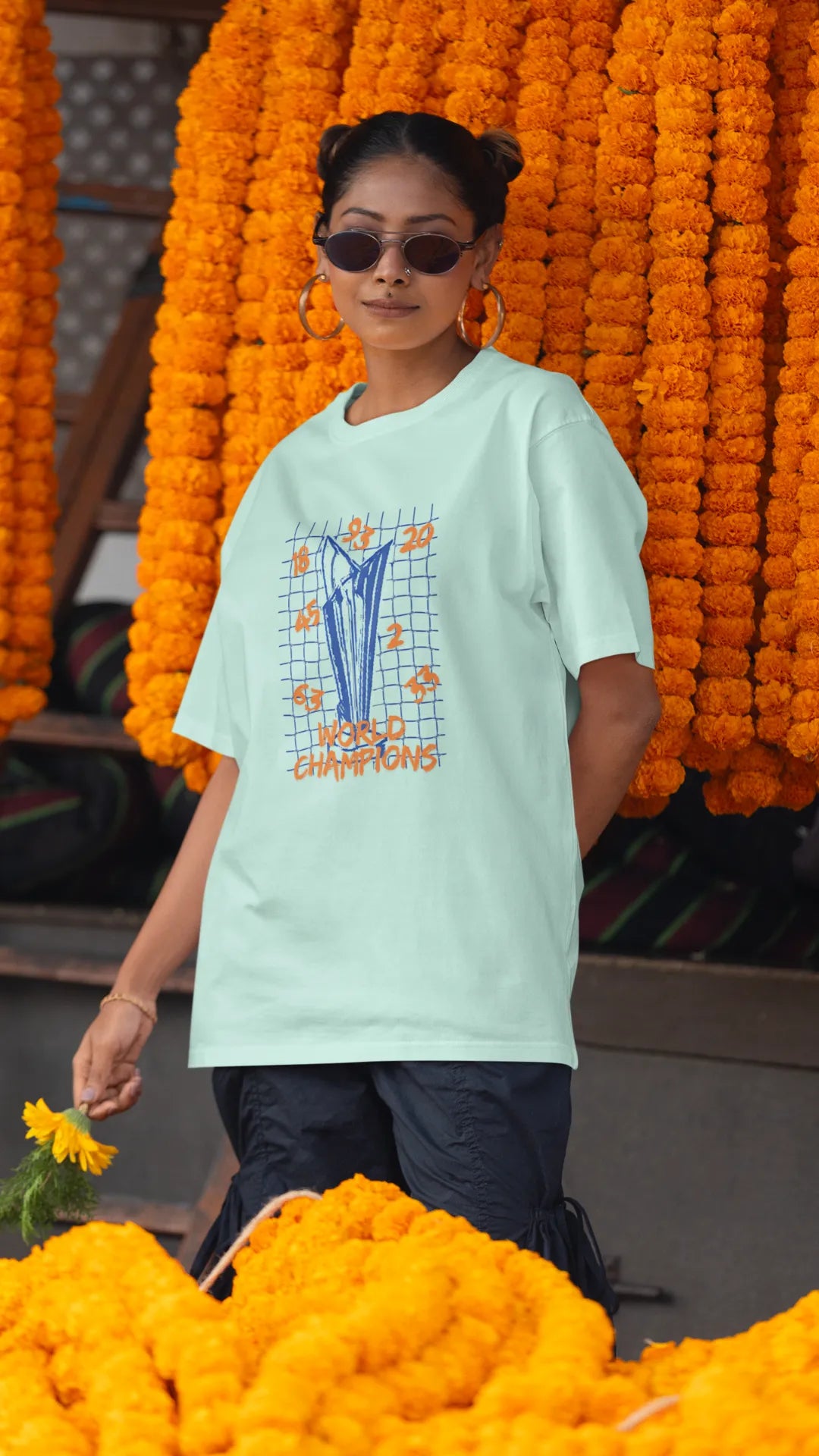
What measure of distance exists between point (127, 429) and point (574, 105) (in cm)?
133

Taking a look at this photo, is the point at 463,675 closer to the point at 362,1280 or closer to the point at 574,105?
the point at 362,1280

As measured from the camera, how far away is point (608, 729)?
4.31 ft

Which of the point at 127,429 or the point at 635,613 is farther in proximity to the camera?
the point at 127,429

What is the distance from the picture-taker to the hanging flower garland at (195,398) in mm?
1824

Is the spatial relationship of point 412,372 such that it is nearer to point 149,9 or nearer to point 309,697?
point 309,697

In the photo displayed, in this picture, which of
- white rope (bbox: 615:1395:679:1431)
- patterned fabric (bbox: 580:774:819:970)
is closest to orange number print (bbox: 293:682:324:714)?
white rope (bbox: 615:1395:679:1431)

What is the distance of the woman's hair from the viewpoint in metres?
1.41

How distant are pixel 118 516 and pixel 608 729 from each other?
5.14ft

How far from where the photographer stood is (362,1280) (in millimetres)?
789

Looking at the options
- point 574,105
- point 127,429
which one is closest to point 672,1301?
point 574,105

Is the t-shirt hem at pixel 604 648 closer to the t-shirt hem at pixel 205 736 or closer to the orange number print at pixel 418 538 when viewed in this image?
the orange number print at pixel 418 538

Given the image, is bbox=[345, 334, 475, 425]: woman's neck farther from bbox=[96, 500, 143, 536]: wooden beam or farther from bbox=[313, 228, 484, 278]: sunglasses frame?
bbox=[96, 500, 143, 536]: wooden beam

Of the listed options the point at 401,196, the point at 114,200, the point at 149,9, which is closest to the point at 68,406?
the point at 114,200

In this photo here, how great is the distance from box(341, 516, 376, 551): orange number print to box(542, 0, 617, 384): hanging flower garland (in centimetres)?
48
